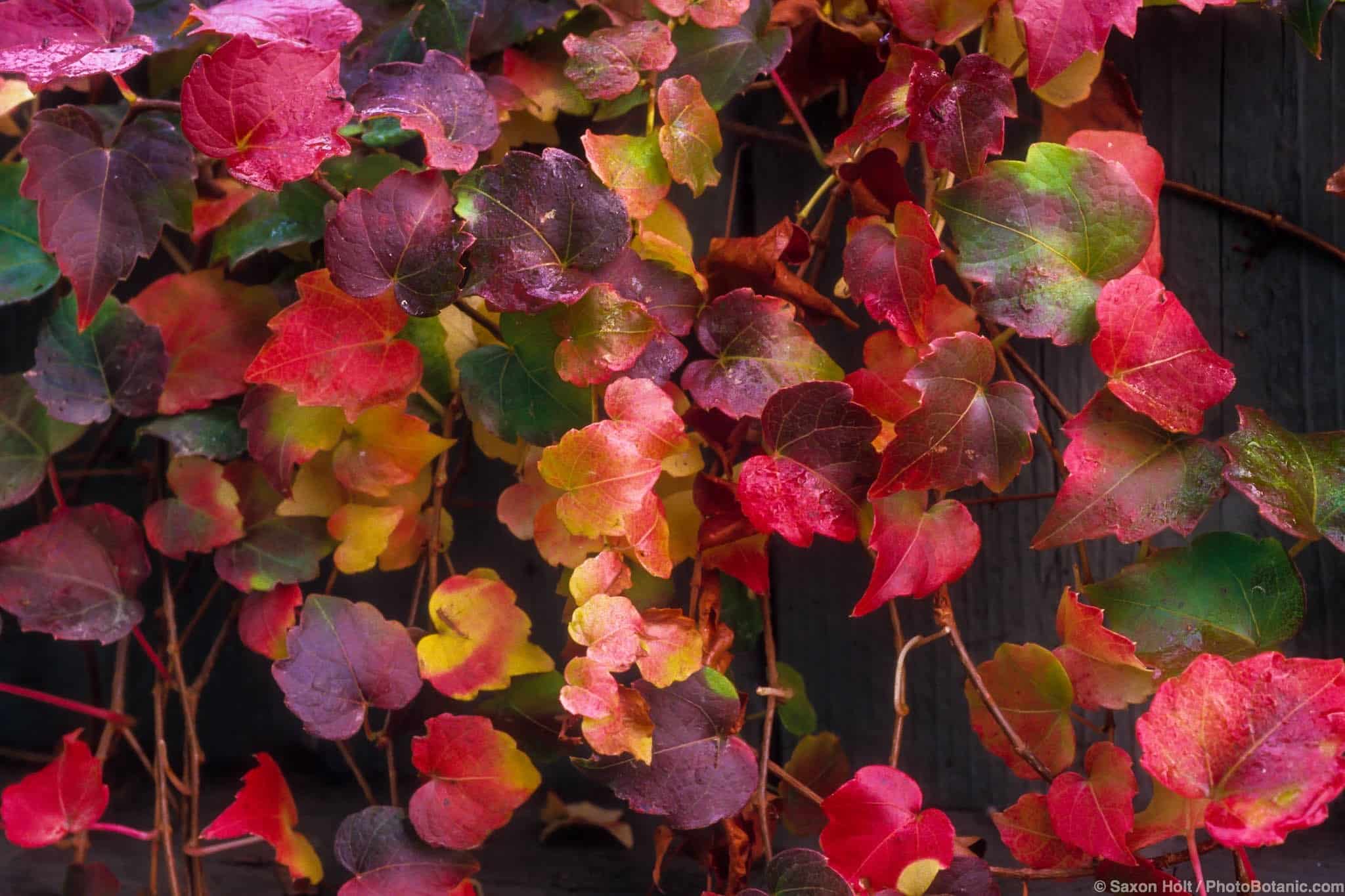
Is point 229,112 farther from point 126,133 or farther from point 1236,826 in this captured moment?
point 1236,826

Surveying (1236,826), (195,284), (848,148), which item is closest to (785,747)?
(1236,826)

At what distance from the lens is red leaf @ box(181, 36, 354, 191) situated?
1.66ft

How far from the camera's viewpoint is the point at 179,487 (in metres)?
0.67

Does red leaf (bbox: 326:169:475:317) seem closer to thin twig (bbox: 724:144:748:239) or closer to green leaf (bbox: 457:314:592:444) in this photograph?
green leaf (bbox: 457:314:592:444)

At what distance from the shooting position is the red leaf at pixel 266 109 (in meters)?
0.51

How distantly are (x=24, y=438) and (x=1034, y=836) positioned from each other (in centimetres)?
76

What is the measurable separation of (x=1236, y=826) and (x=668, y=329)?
0.42 meters

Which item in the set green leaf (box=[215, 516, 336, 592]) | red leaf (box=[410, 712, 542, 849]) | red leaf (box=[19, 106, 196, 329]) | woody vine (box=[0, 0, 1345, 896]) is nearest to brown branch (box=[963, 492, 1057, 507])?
woody vine (box=[0, 0, 1345, 896])

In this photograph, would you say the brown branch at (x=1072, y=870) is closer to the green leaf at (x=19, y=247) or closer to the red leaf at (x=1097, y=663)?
the red leaf at (x=1097, y=663)

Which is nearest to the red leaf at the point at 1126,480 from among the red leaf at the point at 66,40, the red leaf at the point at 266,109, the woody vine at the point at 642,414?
the woody vine at the point at 642,414

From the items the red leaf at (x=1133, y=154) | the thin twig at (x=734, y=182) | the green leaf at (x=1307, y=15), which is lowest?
the thin twig at (x=734, y=182)

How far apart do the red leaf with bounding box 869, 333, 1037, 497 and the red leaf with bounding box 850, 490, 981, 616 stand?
3 cm

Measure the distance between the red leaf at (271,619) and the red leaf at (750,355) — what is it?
0.34 meters

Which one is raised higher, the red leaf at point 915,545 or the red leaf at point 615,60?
the red leaf at point 615,60
